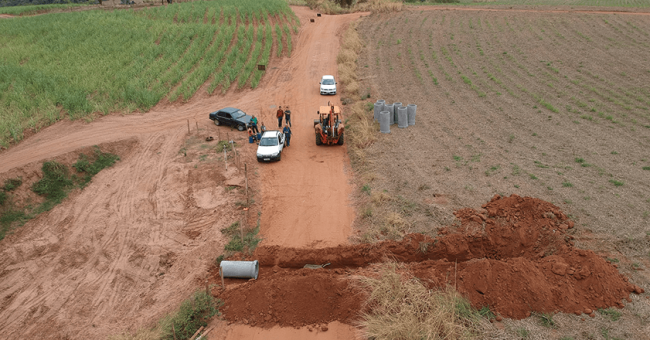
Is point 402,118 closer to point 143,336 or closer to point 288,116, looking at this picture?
point 288,116

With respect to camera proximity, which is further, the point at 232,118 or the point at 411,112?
the point at 232,118

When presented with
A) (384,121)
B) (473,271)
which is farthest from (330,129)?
(473,271)

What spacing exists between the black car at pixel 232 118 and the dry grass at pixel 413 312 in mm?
15116

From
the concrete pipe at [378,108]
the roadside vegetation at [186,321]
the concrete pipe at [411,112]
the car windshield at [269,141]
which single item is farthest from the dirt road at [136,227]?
the concrete pipe at [411,112]

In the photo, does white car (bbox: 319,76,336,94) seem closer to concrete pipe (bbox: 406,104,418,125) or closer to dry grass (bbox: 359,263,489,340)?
concrete pipe (bbox: 406,104,418,125)

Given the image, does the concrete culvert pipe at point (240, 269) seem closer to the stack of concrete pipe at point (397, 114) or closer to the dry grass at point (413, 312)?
the dry grass at point (413, 312)

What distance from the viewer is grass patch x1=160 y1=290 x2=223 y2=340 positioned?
1061 cm

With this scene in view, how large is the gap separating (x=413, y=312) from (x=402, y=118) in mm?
14030

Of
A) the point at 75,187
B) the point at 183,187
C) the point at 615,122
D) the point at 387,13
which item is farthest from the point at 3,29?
the point at 615,122

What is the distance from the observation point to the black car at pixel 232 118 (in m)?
24.1

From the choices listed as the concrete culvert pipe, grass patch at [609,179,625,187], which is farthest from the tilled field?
the concrete culvert pipe

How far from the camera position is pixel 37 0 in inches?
2911

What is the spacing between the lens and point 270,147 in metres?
20.3

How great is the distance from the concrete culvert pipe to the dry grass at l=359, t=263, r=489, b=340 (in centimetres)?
349
